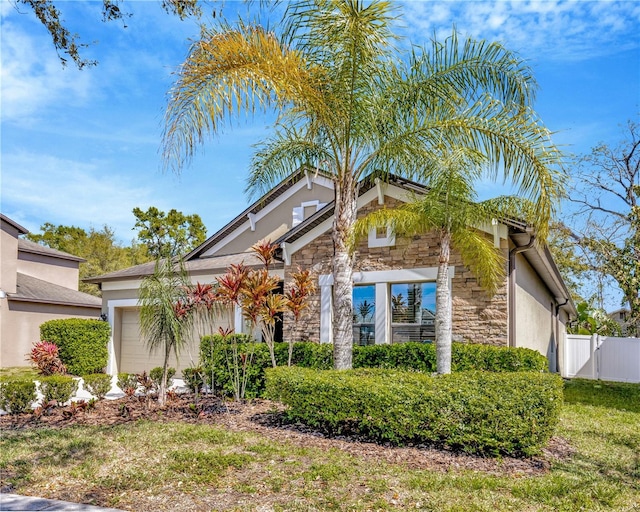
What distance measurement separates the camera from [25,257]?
25.7 metres

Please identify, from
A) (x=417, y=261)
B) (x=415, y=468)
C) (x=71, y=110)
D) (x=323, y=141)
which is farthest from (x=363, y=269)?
(x=71, y=110)

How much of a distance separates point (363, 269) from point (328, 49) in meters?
4.94

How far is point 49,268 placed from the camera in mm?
26922

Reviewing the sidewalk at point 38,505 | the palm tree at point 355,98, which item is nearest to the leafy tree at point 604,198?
the palm tree at point 355,98

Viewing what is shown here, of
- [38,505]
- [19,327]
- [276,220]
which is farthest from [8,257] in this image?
[38,505]

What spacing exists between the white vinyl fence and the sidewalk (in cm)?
1765

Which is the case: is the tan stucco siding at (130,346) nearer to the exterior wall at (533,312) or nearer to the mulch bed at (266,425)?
the mulch bed at (266,425)

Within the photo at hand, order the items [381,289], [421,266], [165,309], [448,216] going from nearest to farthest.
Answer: [448,216], [165,309], [421,266], [381,289]

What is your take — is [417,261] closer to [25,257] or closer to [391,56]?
[391,56]

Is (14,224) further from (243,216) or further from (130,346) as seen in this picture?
(243,216)

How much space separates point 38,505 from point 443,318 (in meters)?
6.47

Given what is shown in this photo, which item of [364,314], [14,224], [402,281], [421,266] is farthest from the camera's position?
[14,224]

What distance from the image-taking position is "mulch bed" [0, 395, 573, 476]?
648 centimetres

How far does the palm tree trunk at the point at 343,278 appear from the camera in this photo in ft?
31.0
